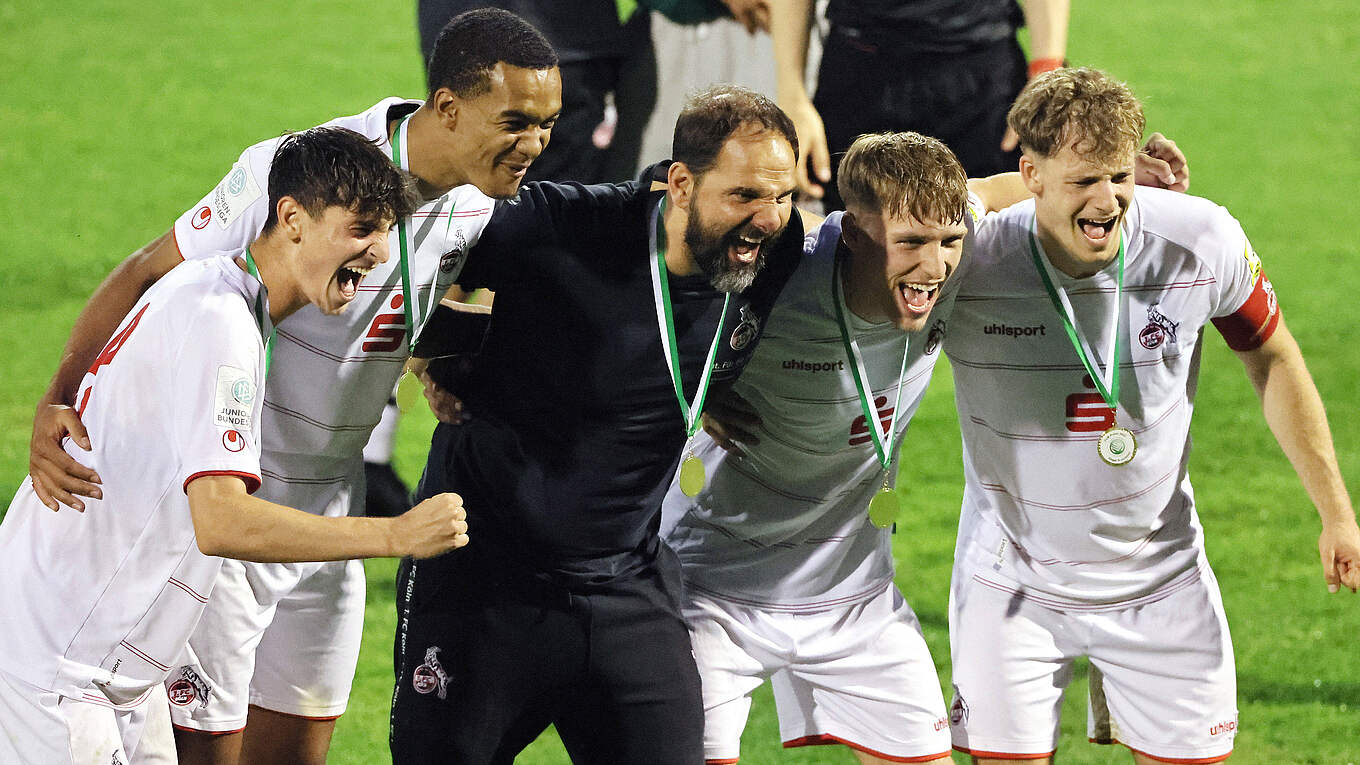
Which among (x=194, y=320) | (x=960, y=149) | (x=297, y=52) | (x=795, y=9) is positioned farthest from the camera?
(x=297, y=52)

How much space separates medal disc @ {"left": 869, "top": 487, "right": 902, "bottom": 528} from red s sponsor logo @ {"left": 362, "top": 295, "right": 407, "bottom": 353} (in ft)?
3.26

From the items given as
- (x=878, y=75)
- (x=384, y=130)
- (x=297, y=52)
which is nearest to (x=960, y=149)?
(x=878, y=75)

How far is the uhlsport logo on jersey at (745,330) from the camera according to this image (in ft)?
10.00

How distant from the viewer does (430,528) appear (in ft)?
8.15

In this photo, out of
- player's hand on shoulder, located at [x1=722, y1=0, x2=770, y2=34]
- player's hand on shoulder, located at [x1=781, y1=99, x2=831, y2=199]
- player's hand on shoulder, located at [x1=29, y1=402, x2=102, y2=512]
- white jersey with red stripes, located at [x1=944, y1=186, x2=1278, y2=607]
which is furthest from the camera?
player's hand on shoulder, located at [x1=722, y1=0, x2=770, y2=34]

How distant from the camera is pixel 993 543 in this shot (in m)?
3.46

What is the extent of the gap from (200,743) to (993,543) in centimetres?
172

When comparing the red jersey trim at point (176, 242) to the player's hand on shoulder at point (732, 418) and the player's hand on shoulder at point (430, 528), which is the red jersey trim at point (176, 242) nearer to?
the player's hand on shoulder at point (430, 528)

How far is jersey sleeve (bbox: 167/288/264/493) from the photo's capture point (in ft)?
8.00

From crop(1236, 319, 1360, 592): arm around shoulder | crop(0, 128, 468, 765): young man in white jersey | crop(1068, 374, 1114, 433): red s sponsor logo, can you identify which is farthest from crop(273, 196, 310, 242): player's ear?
crop(1236, 319, 1360, 592): arm around shoulder

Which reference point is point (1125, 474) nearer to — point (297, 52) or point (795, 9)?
point (795, 9)

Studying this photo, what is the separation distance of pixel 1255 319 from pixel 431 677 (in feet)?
5.86

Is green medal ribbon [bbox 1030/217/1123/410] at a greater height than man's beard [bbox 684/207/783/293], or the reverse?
man's beard [bbox 684/207/783/293]

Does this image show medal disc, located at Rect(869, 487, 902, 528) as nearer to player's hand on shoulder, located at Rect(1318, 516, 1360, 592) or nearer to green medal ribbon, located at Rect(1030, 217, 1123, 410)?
green medal ribbon, located at Rect(1030, 217, 1123, 410)
